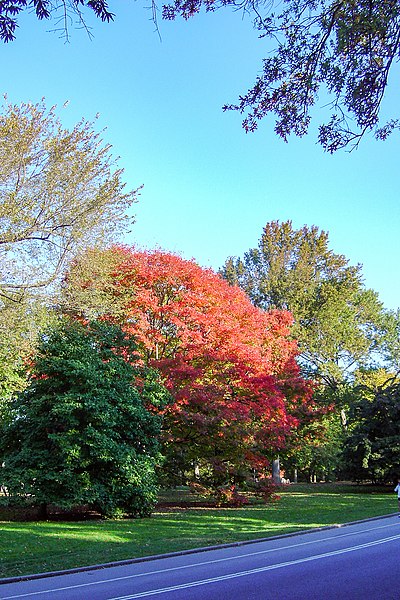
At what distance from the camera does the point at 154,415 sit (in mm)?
18875

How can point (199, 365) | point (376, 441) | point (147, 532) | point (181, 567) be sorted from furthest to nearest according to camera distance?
point (376, 441)
point (199, 365)
point (147, 532)
point (181, 567)

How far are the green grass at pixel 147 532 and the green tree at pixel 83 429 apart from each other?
3.32 feet

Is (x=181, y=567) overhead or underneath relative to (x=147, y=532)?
underneath

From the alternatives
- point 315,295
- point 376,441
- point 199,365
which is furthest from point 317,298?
point 199,365

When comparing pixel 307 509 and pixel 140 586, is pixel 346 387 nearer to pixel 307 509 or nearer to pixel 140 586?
pixel 307 509

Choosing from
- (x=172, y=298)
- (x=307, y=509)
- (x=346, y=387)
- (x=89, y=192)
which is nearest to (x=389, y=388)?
(x=346, y=387)

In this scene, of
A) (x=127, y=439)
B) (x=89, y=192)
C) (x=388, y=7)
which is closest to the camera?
(x=388, y=7)

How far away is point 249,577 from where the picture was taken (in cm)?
820

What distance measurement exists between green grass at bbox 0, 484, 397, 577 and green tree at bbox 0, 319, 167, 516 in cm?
101

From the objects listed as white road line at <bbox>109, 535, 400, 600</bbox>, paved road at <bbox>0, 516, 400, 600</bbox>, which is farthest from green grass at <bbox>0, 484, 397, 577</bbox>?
white road line at <bbox>109, 535, 400, 600</bbox>

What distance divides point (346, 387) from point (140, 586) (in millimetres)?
34903

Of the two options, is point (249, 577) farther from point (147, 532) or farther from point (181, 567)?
point (147, 532)

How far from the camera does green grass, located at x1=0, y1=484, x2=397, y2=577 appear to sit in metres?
10.2

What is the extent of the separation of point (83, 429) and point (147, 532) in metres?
4.60
